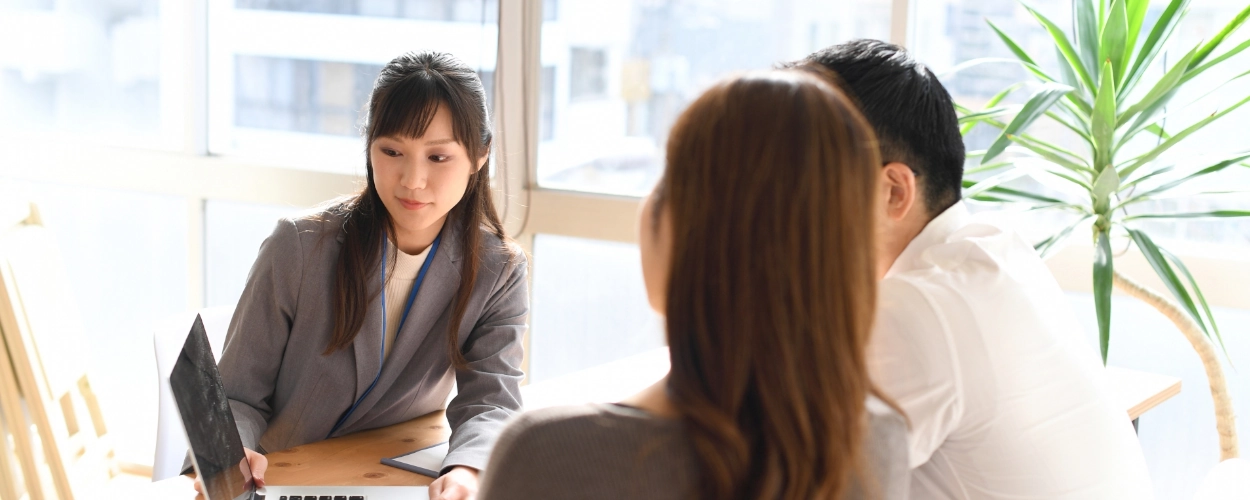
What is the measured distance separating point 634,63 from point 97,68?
181cm

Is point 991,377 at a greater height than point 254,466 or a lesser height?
greater

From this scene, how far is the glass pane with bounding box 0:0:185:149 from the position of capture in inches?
132

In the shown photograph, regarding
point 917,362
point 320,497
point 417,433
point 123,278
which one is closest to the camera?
point 917,362

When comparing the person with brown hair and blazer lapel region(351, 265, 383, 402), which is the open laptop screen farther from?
the person with brown hair

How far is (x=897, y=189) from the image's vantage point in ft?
3.96

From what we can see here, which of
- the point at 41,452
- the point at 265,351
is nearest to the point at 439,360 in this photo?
the point at 265,351

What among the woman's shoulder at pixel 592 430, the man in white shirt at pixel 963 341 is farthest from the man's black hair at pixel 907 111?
the woman's shoulder at pixel 592 430

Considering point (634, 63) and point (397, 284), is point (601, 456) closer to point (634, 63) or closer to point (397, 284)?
point (397, 284)

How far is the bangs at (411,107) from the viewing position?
169 centimetres

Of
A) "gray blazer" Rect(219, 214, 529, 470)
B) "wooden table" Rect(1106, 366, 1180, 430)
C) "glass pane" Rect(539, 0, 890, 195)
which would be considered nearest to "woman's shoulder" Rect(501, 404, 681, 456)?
"gray blazer" Rect(219, 214, 529, 470)

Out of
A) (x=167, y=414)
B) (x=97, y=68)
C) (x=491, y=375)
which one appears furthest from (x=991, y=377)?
(x=97, y=68)

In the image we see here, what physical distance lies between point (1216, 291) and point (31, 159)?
350cm

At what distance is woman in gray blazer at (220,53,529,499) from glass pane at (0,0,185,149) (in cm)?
191

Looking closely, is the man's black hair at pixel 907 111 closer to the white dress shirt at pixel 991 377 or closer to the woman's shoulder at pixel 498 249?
the white dress shirt at pixel 991 377
